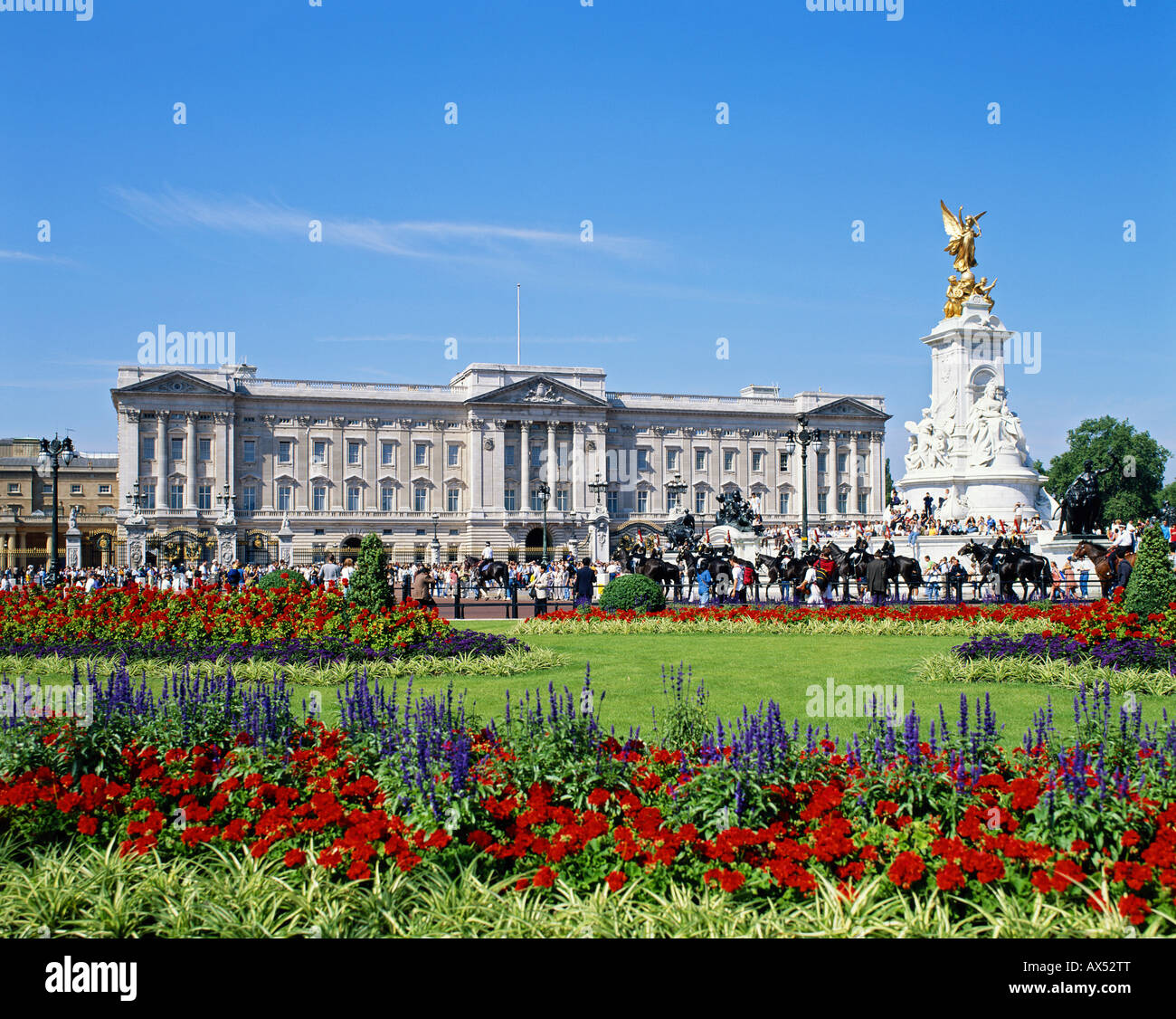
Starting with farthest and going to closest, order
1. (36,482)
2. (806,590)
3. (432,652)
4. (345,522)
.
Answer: (36,482), (345,522), (806,590), (432,652)

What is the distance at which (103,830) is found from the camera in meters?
5.61

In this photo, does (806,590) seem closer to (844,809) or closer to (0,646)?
(0,646)

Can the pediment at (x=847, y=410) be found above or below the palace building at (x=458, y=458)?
above

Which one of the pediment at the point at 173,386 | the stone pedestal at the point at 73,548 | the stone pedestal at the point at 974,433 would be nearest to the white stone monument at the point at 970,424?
the stone pedestal at the point at 974,433

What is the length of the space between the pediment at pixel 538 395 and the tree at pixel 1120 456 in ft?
139

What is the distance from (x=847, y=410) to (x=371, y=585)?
80566mm

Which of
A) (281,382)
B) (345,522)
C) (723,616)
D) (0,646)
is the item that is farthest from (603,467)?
(0,646)

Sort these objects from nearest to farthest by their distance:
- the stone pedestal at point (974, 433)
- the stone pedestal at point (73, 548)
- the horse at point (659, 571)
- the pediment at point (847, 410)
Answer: the horse at point (659, 571)
the stone pedestal at point (974, 433)
the stone pedestal at point (73, 548)
the pediment at point (847, 410)

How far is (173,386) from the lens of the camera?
75.6 meters

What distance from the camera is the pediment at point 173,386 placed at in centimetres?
7488

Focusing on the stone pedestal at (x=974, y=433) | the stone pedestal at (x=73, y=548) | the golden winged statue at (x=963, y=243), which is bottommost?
the stone pedestal at (x=73, y=548)

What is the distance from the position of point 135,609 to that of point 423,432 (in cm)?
6687

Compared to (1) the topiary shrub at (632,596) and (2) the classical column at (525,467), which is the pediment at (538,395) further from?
(1) the topiary shrub at (632,596)

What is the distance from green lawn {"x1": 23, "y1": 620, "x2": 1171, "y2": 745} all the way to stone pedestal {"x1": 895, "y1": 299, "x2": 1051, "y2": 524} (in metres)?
19.5
